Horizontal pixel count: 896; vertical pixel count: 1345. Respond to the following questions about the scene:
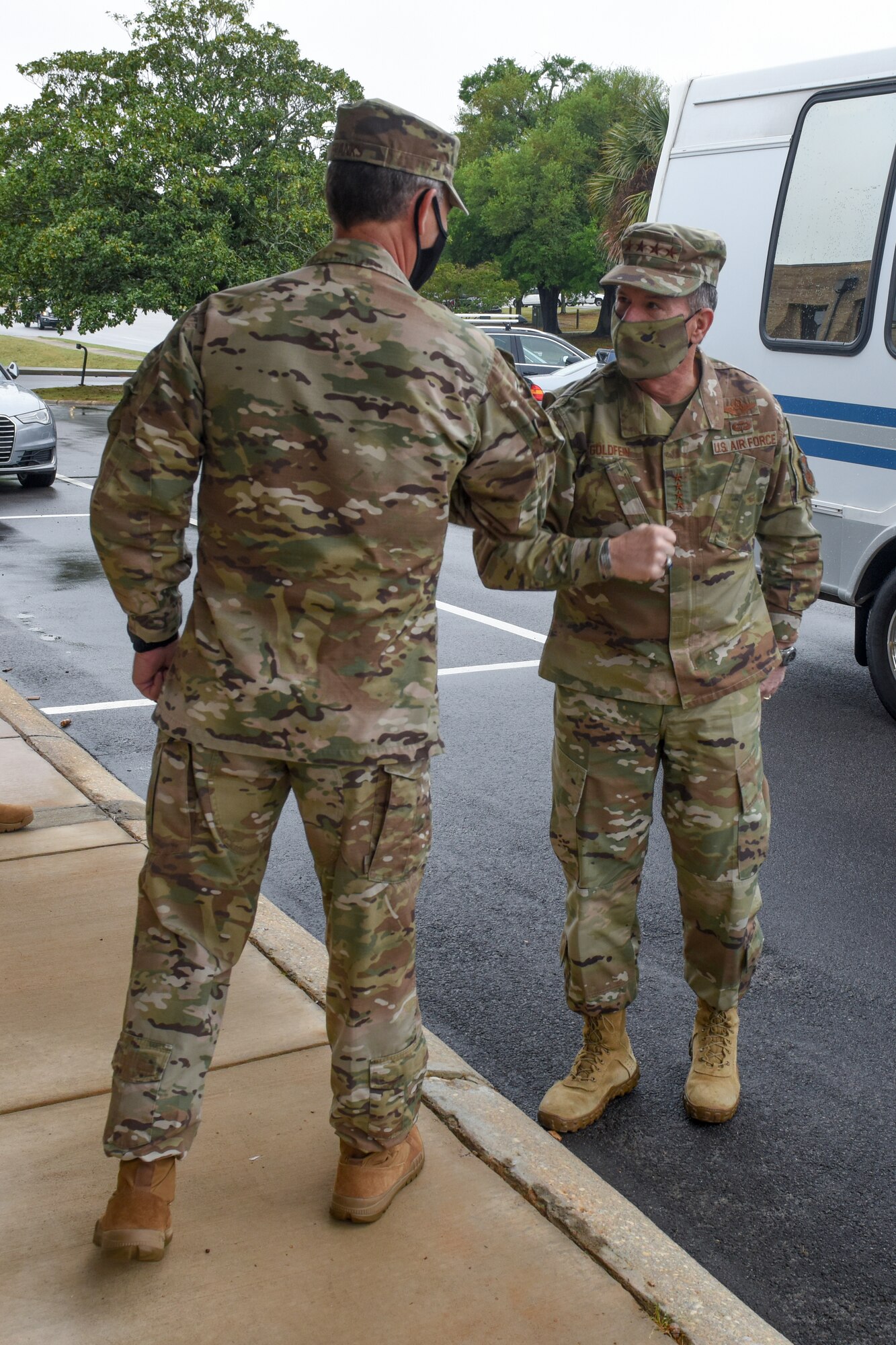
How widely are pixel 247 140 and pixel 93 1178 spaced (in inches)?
1184

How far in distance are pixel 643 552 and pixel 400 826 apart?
2.42 ft

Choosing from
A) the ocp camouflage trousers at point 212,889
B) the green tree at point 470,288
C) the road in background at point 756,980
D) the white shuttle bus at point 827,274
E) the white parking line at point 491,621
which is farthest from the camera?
the green tree at point 470,288

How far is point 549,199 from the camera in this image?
2071 inches

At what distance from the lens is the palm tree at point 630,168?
3191 centimetres

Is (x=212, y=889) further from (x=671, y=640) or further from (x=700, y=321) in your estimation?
→ (x=700, y=321)

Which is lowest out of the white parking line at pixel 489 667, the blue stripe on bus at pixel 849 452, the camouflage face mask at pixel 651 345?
the white parking line at pixel 489 667

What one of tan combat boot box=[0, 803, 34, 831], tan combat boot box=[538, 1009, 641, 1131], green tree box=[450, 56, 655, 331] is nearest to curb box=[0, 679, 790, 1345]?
tan combat boot box=[538, 1009, 641, 1131]

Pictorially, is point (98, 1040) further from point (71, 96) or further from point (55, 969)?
point (71, 96)

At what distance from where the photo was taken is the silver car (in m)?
14.0

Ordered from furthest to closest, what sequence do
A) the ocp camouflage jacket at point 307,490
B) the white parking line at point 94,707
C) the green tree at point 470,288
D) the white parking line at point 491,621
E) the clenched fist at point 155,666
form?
the green tree at point 470,288
the white parking line at point 491,621
the white parking line at point 94,707
the clenched fist at point 155,666
the ocp camouflage jacket at point 307,490

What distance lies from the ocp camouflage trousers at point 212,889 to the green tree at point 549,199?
4988 cm

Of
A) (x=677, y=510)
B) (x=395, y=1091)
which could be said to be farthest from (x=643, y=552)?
(x=395, y=1091)

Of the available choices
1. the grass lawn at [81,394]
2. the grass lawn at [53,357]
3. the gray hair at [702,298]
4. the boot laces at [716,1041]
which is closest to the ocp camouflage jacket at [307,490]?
the gray hair at [702,298]

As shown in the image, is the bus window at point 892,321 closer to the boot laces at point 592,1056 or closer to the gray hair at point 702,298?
the gray hair at point 702,298
